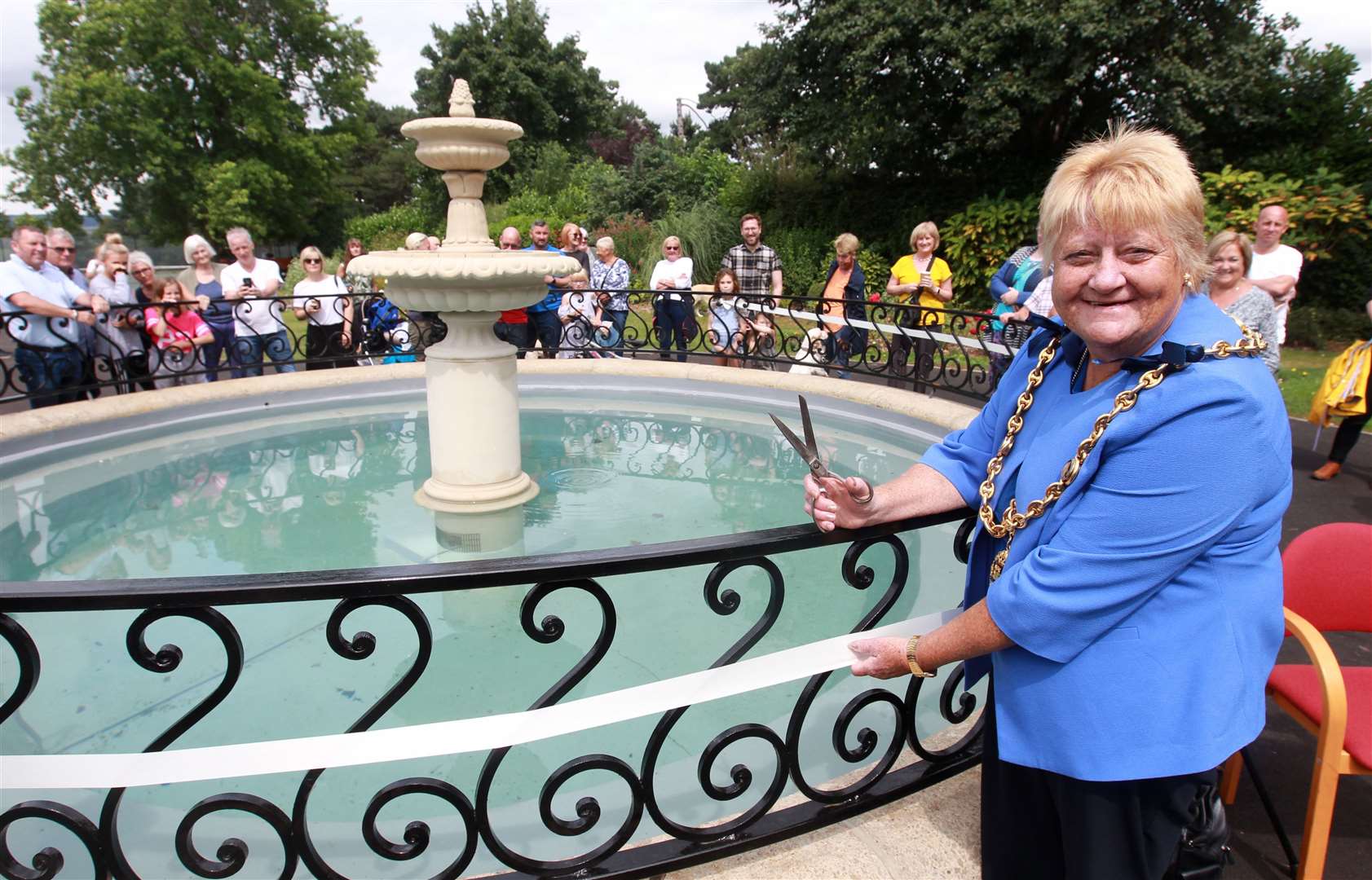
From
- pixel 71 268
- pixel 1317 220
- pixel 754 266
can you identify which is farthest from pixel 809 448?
pixel 1317 220

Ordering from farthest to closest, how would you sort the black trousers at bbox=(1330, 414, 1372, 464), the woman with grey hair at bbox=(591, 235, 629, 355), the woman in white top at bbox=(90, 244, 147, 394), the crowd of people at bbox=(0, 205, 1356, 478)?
the woman with grey hair at bbox=(591, 235, 629, 355)
the woman in white top at bbox=(90, 244, 147, 394)
the crowd of people at bbox=(0, 205, 1356, 478)
the black trousers at bbox=(1330, 414, 1372, 464)

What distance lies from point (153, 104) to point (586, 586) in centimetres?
3870

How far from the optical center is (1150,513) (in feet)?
4.00

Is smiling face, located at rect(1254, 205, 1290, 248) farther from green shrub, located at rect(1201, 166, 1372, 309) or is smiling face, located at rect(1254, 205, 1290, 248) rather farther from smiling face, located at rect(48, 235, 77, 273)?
smiling face, located at rect(48, 235, 77, 273)

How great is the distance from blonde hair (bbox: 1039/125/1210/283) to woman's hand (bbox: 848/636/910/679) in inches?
34.5

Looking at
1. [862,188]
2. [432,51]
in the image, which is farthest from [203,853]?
[432,51]

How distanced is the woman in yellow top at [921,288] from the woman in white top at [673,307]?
218cm

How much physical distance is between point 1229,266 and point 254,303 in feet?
27.8

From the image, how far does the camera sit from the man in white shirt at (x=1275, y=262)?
5.83 metres

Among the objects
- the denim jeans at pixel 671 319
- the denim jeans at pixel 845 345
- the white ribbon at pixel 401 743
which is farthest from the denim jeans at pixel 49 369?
the denim jeans at pixel 845 345

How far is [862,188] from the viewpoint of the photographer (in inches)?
706

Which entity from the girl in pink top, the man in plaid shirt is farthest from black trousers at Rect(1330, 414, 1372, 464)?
the girl in pink top

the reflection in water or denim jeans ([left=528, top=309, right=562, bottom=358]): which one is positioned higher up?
denim jeans ([left=528, top=309, right=562, bottom=358])

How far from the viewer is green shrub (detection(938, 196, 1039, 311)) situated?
14469 mm
